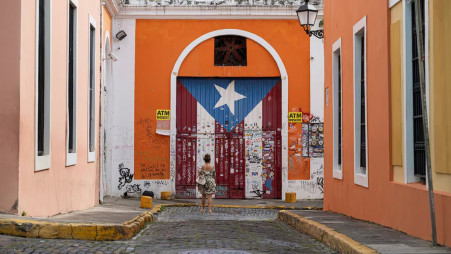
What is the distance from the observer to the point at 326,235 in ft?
29.1

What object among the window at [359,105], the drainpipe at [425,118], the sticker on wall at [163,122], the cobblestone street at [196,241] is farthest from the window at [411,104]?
the sticker on wall at [163,122]

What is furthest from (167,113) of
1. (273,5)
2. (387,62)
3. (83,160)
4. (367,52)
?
(387,62)

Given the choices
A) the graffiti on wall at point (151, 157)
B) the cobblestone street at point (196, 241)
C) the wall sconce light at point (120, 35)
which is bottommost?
the cobblestone street at point (196, 241)

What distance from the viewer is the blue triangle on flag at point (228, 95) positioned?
794 inches

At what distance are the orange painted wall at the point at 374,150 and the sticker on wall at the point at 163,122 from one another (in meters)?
6.53

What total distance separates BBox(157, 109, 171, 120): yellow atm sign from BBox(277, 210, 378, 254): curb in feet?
26.0

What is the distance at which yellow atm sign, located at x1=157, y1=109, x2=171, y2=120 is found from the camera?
19891mm

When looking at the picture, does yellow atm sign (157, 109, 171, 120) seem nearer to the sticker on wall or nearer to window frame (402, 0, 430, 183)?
the sticker on wall

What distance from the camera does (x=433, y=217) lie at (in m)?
6.79

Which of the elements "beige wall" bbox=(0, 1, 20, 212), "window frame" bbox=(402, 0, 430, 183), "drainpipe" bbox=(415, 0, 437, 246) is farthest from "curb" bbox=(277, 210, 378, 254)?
"beige wall" bbox=(0, 1, 20, 212)

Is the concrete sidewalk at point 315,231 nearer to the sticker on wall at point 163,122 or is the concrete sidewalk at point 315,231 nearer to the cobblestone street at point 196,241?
the cobblestone street at point 196,241

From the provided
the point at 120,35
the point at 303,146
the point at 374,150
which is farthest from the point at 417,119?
the point at 120,35

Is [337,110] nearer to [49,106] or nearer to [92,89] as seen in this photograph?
[92,89]

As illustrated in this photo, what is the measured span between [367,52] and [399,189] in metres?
2.84
